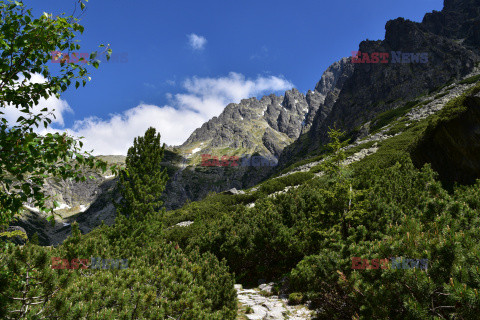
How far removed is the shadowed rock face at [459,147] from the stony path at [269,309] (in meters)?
10.1

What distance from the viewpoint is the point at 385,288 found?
162 inches

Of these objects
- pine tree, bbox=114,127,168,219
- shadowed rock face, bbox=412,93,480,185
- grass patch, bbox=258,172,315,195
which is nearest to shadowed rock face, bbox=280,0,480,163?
grass patch, bbox=258,172,315,195

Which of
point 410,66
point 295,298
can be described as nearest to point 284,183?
point 295,298

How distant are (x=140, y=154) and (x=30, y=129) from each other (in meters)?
11.3

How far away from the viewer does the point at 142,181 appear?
1370 centimetres

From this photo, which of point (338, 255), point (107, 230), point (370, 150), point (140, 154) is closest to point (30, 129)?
point (338, 255)

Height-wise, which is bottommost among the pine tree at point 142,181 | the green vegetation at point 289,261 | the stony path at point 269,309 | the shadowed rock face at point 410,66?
the stony path at point 269,309

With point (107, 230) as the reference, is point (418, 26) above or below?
above

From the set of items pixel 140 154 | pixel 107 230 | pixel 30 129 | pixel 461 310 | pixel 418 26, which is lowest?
pixel 461 310

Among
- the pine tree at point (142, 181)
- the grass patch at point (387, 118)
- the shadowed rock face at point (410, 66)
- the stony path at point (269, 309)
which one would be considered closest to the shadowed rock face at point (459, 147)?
the stony path at point (269, 309)

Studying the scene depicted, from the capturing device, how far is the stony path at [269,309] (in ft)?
21.8

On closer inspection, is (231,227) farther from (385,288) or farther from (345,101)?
(345,101)

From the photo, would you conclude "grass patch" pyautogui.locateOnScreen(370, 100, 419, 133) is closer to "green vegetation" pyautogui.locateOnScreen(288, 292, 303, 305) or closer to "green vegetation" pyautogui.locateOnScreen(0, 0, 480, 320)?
"green vegetation" pyautogui.locateOnScreen(0, 0, 480, 320)

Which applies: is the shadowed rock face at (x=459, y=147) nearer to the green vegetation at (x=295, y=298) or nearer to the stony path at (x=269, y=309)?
the green vegetation at (x=295, y=298)
